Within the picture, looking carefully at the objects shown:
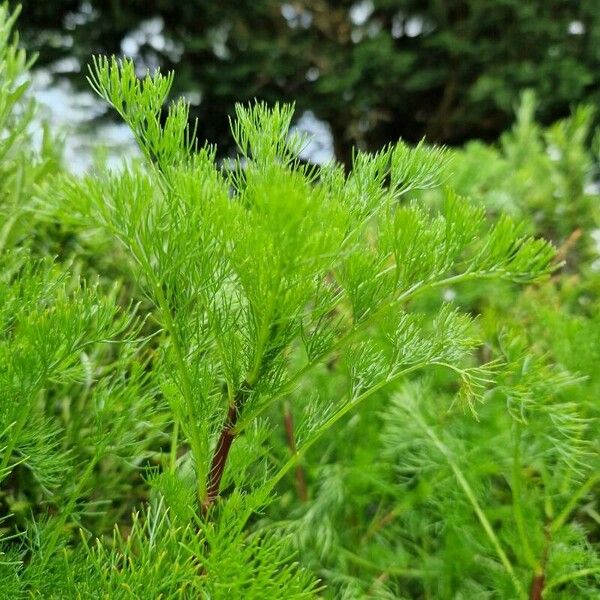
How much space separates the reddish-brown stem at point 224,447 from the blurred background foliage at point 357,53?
14.4 ft

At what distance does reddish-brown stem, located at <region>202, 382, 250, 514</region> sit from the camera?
0.37 m

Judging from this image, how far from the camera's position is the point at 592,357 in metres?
0.60

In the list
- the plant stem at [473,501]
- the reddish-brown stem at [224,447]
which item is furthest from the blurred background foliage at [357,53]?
the reddish-brown stem at [224,447]

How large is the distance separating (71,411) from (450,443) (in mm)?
345

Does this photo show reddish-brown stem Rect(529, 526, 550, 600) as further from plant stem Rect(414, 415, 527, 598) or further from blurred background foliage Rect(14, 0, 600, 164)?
blurred background foliage Rect(14, 0, 600, 164)

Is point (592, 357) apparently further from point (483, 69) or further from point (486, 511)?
point (483, 69)

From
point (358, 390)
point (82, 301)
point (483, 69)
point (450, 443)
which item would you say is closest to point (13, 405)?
point (82, 301)

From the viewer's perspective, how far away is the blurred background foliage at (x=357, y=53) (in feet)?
15.5

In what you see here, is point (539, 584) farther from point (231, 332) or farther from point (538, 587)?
point (231, 332)

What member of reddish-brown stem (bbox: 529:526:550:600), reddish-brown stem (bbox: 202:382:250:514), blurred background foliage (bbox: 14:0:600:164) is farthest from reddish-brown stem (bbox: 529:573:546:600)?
blurred background foliage (bbox: 14:0:600:164)

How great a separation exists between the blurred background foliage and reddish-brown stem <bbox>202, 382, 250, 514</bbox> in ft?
14.4

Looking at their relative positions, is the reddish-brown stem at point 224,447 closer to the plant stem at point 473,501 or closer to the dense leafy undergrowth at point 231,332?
the dense leafy undergrowth at point 231,332

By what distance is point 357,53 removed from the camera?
15.9 feet

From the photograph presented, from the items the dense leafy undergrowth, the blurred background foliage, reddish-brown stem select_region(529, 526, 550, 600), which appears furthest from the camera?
the blurred background foliage
